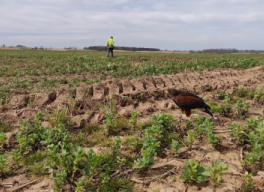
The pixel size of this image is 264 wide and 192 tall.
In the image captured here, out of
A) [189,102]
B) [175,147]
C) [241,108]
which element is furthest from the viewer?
[241,108]

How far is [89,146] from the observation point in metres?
3.68

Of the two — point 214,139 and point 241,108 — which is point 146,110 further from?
point 241,108

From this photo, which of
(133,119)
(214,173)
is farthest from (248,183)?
(133,119)

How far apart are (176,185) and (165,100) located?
3.85 meters

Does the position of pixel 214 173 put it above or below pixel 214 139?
below

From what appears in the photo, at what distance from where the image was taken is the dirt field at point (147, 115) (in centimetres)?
270

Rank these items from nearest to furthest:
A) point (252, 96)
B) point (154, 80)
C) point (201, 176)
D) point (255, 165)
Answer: point (201, 176), point (255, 165), point (252, 96), point (154, 80)

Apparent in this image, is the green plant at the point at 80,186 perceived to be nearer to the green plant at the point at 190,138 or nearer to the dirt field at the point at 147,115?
the dirt field at the point at 147,115

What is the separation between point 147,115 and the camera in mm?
5184

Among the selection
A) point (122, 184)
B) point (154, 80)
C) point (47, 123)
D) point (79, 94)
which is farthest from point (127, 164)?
point (154, 80)

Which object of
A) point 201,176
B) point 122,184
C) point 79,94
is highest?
point 79,94

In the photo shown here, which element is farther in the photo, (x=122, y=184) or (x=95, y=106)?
(x=95, y=106)

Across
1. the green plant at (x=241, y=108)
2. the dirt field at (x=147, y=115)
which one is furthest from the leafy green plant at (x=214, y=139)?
the green plant at (x=241, y=108)

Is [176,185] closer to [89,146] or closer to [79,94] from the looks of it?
[89,146]
